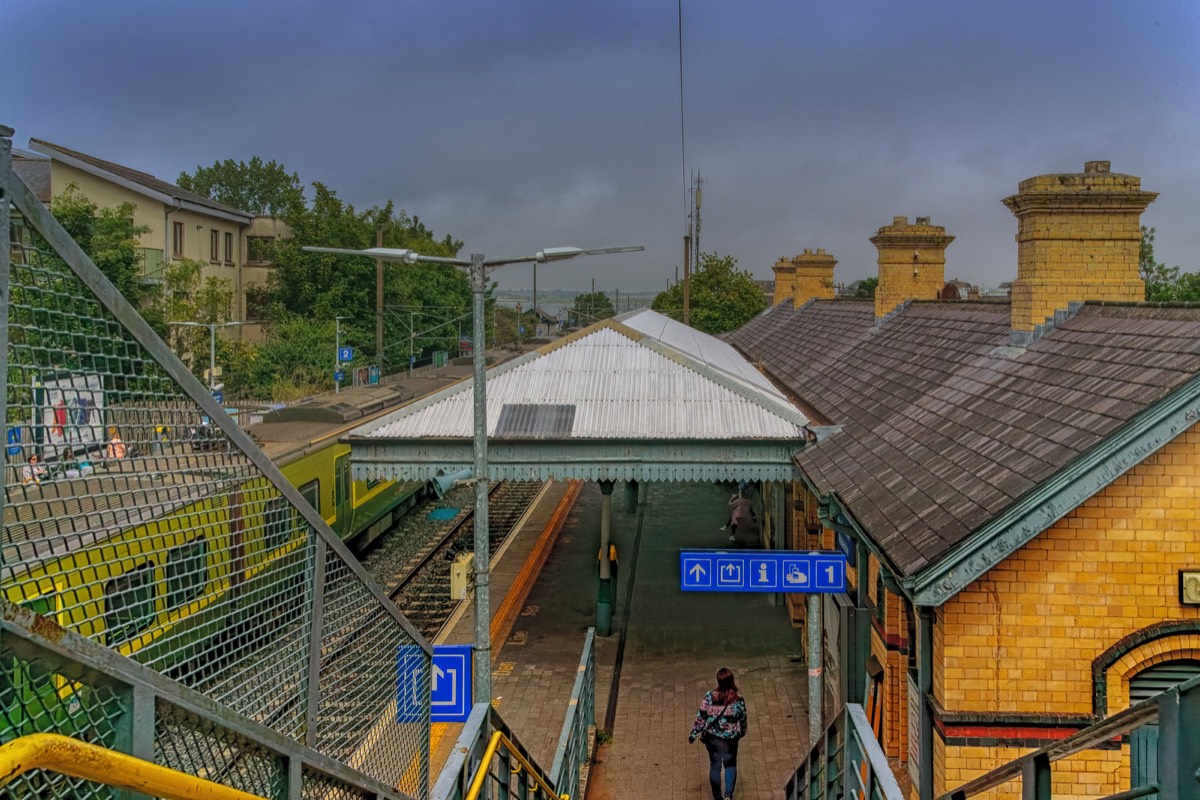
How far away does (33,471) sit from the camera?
85.2 inches

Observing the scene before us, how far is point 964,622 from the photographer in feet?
23.9

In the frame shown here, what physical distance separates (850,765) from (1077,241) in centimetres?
812

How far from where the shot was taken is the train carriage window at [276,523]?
3.18 meters

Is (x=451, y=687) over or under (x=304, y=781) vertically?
under

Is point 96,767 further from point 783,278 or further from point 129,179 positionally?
point 783,278

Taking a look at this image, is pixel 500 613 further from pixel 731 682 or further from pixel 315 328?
pixel 315 328

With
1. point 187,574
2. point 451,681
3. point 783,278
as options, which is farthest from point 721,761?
point 783,278

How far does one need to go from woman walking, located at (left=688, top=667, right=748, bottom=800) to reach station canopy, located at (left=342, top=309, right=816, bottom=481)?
3045 mm

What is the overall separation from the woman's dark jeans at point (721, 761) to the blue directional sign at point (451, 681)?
2651 millimetres

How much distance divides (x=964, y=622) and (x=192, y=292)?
32.3 m

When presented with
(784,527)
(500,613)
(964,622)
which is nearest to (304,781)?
(964,622)

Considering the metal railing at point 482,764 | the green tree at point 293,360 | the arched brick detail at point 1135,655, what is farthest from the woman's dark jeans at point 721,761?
the green tree at point 293,360

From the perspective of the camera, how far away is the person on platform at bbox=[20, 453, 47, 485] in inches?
80.0

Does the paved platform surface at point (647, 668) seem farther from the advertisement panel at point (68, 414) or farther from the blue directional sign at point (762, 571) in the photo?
the advertisement panel at point (68, 414)
